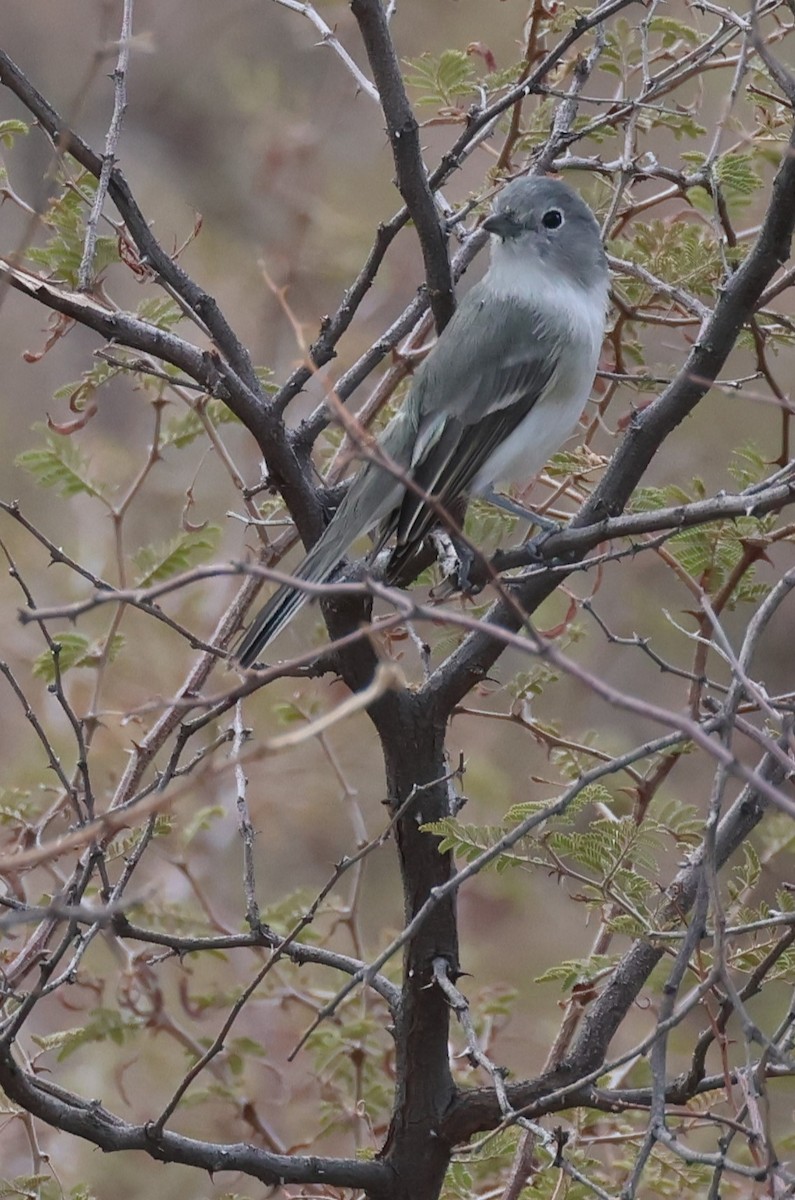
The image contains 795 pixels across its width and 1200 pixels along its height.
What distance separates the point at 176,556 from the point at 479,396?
2.57 feet

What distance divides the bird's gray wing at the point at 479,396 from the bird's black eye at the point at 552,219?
21cm

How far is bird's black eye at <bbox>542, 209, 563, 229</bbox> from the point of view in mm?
3363

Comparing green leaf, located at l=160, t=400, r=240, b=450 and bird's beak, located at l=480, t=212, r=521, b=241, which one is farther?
bird's beak, located at l=480, t=212, r=521, b=241

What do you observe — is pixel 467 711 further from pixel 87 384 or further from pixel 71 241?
pixel 71 241

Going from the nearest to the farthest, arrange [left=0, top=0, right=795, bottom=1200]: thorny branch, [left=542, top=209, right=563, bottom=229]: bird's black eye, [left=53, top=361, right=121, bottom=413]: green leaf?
1. [left=0, top=0, right=795, bottom=1200]: thorny branch
2. [left=53, top=361, right=121, bottom=413]: green leaf
3. [left=542, top=209, right=563, bottom=229]: bird's black eye

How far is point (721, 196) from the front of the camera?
262cm

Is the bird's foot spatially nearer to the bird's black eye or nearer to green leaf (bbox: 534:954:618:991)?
green leaf (bbox: 534:954:618:991)

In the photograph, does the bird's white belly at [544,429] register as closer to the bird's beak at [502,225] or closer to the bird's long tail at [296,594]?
the bird's beak at [502,225]

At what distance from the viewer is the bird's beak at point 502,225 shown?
3.26 m

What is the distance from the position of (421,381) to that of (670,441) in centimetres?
300

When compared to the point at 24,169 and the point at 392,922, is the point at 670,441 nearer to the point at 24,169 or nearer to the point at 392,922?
the point at 392,922

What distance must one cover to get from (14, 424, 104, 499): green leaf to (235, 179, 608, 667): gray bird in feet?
2.27

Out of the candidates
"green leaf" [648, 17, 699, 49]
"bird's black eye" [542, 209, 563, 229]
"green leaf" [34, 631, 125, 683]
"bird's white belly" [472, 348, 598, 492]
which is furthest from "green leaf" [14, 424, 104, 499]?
"green leaf" [648, 17, 699, 49]

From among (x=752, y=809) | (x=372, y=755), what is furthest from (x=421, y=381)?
(x=372, y=755)
